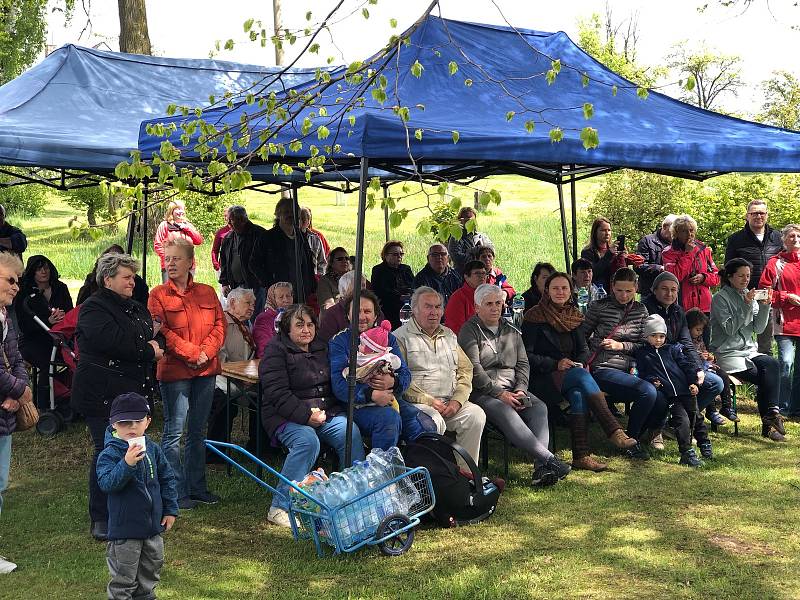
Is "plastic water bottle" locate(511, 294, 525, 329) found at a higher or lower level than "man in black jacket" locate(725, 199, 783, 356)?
lower

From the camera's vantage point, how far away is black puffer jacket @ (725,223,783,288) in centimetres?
933

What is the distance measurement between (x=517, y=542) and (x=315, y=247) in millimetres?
5461

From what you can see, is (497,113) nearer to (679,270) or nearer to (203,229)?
(679,270)

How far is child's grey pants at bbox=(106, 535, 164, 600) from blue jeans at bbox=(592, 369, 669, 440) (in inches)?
158

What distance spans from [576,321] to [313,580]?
303 cm

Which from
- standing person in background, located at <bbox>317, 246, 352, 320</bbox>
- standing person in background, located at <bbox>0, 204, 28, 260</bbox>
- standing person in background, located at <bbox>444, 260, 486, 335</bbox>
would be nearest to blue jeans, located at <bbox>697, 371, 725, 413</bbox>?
standing person in background, located at <bbox>444, 260, 486, 335</bbox>

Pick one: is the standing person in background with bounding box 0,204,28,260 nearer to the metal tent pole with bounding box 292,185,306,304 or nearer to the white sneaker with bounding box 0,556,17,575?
the metal tent pole with bounding box 292,185,306,304

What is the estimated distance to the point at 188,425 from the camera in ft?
20.6

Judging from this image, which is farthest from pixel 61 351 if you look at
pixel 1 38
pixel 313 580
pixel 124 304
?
pixel 1 38

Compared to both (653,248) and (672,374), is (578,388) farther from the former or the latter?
(653,248)

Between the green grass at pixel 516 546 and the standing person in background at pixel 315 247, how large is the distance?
3908 mm

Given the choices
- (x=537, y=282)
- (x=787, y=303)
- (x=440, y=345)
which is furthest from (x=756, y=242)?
(x=440, y=345)

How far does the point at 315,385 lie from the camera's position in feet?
20.3

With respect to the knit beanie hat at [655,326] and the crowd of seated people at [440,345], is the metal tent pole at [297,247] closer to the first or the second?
the crowd of seated people at [440,345]
